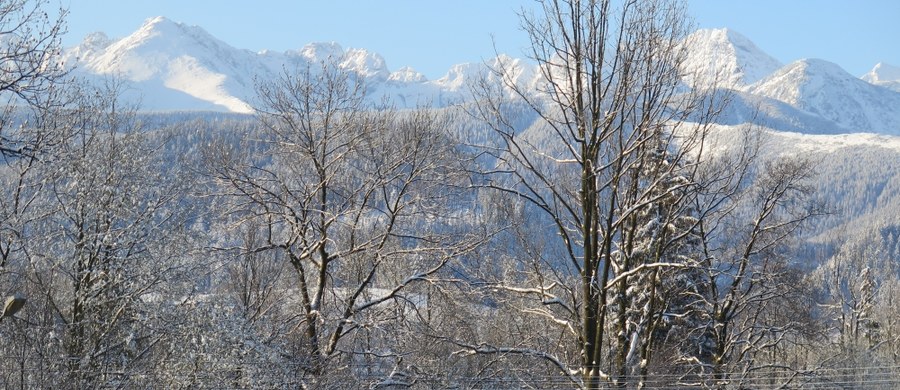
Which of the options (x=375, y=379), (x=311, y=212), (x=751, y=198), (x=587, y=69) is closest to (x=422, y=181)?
(x=311, y=212)

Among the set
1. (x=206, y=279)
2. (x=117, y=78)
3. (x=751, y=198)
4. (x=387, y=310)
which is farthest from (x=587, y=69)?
(x=117, y=78)

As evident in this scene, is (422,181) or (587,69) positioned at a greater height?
(587,69)

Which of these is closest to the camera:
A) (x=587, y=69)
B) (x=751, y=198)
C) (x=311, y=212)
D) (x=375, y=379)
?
(x=587, y=69)

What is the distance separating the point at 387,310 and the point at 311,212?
6.82 feet

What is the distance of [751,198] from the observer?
19.6 metres

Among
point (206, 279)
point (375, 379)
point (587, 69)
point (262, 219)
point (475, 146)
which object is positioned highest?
point (587, 69)

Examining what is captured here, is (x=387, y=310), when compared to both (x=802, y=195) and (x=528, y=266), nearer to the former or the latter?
(x=528, y=266)

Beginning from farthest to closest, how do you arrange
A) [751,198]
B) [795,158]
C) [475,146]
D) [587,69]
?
1. [795,158]
2. [751,198]
3. [475,146]
4. [587,69]

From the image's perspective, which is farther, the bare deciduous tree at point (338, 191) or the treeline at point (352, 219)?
the bare deciduous tree at point (338, 191)

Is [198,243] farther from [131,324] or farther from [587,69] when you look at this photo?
[587,69]

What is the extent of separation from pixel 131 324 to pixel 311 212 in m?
3.29

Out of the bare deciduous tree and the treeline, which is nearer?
the treeline

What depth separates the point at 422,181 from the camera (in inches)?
605

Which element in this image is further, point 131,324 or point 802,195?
point 802,195
